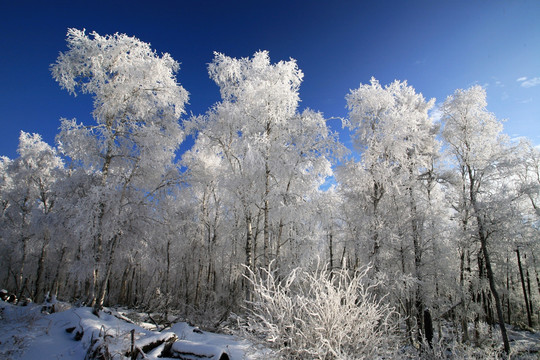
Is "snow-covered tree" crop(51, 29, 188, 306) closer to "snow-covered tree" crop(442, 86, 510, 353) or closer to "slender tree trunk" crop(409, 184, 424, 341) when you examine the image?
"slender tree trunk" crop(409, 184, 424, 341)

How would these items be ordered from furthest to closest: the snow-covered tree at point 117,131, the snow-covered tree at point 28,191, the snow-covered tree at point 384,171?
1. the snow-covered tree at point 28,191
2. the snow-covered tree at point 384,171
3. the snow-covered tree at point 117,131

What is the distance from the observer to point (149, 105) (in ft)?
31.8

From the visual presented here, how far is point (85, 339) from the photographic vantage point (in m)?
4.93

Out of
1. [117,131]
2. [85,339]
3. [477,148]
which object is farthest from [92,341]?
[477,148]

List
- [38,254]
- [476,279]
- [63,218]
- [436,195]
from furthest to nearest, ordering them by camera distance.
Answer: [38,254], [436,195], [476,279], [63,218]

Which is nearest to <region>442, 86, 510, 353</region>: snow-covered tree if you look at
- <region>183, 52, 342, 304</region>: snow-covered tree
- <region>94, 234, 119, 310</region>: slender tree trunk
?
<region>183, 52, 342, 304</region>: snow-covered tree

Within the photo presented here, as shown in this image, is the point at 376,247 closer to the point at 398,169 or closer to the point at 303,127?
the point at 398,169

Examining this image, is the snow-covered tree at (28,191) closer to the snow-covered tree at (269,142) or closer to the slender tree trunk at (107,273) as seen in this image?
the slender tree trunk at (107,273)

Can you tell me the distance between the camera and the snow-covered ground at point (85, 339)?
442cm

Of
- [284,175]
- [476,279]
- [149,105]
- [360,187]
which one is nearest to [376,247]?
[360,187]

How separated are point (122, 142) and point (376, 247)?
9.86 meters

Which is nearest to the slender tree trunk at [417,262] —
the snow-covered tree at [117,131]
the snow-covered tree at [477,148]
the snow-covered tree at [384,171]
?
the snow-covered tree at [384,171]

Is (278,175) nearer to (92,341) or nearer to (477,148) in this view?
(92,341)

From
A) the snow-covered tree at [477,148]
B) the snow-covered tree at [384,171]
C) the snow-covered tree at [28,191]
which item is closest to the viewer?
the snow-covered tree at [384,171]
